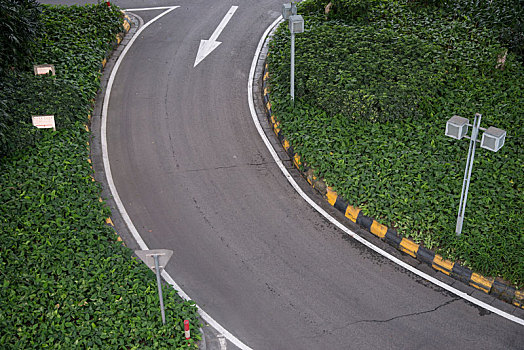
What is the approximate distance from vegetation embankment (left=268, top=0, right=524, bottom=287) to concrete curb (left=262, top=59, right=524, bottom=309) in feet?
0.46

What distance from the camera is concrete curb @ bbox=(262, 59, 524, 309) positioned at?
9828 millimetres

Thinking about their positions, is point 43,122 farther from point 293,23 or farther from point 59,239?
point 293,23

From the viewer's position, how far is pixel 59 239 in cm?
1017

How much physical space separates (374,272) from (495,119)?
521 cm

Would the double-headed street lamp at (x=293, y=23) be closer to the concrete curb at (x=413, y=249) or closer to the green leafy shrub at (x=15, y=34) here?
the concrete curb at (x=413, y=249)

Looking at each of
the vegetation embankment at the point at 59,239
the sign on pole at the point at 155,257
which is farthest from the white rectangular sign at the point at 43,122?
the sign on pole at the point at 155,257

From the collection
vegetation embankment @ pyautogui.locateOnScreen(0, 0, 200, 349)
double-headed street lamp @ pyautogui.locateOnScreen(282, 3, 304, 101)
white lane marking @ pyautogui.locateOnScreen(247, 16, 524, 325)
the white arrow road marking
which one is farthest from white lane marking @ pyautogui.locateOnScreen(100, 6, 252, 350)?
double-headed street lamp @ pyautogui.locateOnScreen(282, 3, 304, 101)

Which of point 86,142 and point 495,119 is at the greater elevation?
point 495,119

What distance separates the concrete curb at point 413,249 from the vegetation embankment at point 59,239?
393 cm

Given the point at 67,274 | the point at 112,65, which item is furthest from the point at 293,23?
the point at 67,274

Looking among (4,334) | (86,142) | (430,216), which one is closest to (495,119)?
(430,216)

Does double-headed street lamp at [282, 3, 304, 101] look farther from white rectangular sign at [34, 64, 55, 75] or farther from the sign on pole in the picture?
the sign on pole

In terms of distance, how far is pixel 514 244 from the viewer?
10.1 metres

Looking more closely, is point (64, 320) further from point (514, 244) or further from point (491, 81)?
point (491, 81)
